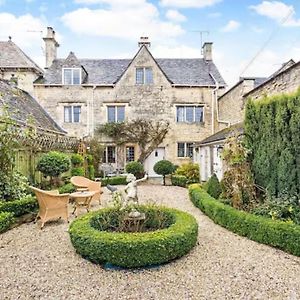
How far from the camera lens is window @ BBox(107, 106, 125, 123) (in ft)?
67.1

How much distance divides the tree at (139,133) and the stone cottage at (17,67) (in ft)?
18.4

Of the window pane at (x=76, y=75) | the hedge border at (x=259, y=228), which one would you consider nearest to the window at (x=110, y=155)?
the window pane at (x=76, y=75)

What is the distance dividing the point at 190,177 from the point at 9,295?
1307cm

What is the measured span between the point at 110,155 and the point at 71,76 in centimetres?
601

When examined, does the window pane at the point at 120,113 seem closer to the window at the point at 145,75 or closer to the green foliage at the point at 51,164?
the window at the point at 145,75

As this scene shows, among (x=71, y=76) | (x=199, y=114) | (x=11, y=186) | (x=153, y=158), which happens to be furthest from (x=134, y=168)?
(x=11, y=186)

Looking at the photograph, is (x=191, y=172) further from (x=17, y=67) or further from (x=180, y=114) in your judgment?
(x=17, y=67)

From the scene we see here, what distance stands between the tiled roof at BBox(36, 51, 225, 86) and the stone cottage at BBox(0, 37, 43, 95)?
0.65 m

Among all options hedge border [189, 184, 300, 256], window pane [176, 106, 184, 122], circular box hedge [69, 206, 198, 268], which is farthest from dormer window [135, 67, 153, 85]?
circular box hedge [69, 206, 198, 268]

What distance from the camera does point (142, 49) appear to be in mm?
20188

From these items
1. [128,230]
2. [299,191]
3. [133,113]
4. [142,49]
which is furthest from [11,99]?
[299,191]

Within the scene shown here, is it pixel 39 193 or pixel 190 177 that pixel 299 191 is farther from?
pixel 190 177

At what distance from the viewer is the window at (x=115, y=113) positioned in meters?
20.4

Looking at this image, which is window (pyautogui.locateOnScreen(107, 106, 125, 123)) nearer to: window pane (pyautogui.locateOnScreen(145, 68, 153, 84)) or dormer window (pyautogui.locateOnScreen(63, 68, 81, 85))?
window pane (pyautogui.locateOnScreen(145, 68, 153, 84))
